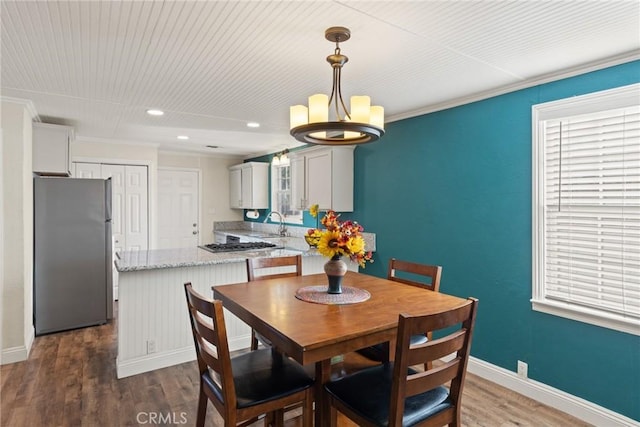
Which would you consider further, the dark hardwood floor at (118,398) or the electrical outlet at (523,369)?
the electrical outlet at (523,369)

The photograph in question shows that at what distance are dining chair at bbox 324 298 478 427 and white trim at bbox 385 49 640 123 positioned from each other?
6.09 ft

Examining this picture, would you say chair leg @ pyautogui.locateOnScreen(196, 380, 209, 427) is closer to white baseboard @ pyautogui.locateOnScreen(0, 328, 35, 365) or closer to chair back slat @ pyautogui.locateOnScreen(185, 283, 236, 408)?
chair back slat @ pyautogui.locateOnScreen(185, 283, 236, 408)

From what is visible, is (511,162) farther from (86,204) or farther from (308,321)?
(86,204)

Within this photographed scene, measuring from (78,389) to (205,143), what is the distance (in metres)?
3.60

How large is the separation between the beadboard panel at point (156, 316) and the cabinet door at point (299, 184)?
1.53 metres

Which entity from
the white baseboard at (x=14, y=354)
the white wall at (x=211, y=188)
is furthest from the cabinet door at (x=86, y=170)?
the white baseboard at (x=14, y=354)

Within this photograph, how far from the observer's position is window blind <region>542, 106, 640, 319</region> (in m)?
2.12

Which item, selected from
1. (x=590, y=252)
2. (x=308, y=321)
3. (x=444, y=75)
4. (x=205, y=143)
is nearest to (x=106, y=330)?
(x=205, y=143)

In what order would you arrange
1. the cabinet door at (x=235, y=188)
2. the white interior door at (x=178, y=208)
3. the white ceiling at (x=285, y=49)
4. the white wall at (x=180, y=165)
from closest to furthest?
the white ceiling at (x=285, y=49) < the white wall at (x=180, y=165) < the white interior door at (x=178, y=208) < the cabinet door at (x=235, y=188)

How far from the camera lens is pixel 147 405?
95.2 inches

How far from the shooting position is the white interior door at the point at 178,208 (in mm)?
6070

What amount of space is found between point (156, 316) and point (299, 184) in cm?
231
